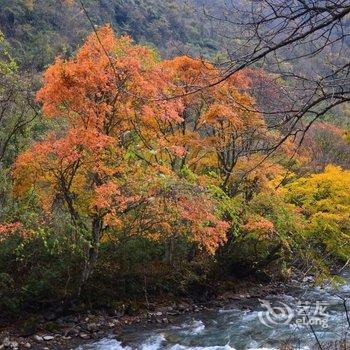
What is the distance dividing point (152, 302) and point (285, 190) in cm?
554

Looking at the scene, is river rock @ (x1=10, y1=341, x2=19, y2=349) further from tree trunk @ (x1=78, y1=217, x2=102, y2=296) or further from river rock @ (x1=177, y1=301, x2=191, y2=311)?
river rock @ (x1=177, y1=301, x2=191, y2=311)

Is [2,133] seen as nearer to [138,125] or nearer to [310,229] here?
[138,125]

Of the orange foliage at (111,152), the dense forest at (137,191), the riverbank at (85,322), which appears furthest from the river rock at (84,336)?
the orange foliage at (111,152)

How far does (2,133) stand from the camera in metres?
13.4

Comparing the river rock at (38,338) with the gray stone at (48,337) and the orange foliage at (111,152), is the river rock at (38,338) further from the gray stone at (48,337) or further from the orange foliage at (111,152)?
the orange foliage at (111,152)

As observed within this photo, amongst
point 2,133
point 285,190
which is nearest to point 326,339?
point 285,190

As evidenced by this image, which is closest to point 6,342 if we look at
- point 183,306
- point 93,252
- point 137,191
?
point 93,252

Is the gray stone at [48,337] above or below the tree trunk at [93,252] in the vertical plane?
below

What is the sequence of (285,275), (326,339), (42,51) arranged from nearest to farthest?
(326,339) < (285,275) < (42,51)

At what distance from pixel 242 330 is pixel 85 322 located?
12.5 ft

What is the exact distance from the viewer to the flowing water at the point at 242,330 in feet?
32.5

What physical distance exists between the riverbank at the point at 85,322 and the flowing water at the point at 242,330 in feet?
1.17

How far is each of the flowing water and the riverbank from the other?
0.36 metres

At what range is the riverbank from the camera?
32.5 feet
